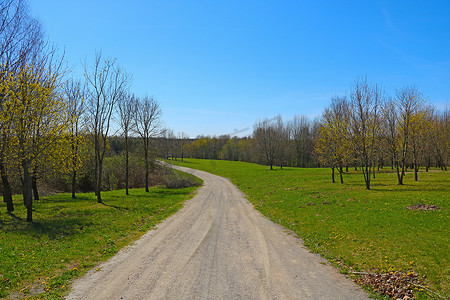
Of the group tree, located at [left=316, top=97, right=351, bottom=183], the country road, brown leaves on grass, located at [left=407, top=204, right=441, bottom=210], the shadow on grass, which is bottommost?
the country road

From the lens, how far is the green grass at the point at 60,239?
792 centimetres

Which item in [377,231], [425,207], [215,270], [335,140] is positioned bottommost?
[215,270]

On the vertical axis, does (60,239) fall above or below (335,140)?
below

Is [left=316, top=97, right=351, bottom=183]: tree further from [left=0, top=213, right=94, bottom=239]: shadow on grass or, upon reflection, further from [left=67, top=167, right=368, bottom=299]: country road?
[left=0, top=213, right=94, bottom=239]: shadow on grass

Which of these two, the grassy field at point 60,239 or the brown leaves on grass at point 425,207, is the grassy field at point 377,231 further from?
the grassy field at point 60,239

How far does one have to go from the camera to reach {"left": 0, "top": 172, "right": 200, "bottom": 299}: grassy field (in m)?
7.91

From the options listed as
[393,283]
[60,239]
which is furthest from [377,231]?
[60,239]

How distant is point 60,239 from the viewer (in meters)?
12.2

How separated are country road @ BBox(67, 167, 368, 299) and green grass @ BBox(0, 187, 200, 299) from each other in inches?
31.3

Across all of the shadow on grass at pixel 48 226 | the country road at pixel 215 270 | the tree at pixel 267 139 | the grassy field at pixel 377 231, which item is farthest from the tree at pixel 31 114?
the tree at pixel 267 139

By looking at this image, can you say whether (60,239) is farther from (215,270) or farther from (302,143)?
(302,143)

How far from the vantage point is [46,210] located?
18.6 meters

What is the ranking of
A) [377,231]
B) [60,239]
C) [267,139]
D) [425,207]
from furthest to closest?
[267,139] < [425,207] < [377,231] < [60,239]

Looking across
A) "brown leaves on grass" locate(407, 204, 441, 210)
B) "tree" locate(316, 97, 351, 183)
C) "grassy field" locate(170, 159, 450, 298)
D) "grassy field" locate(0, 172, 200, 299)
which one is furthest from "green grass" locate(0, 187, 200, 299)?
"tree" locate(316, 97, 351, 183)
